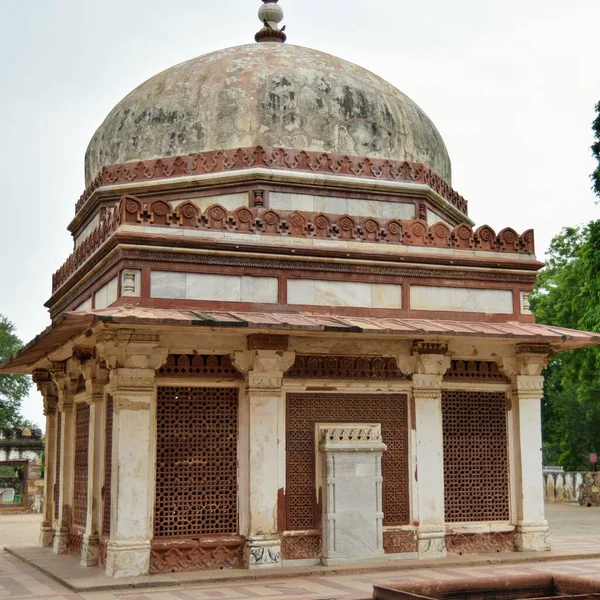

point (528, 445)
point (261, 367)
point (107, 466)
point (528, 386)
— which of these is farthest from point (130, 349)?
point (528, 445)

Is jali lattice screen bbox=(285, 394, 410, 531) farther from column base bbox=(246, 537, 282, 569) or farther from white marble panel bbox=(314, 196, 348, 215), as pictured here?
white marble panel bbox=(314, 196, 348, 215)

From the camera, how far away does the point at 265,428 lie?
38.9 feet

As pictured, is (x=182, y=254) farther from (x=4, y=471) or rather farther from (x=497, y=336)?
(x=4, y=471)

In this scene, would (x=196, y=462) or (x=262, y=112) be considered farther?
(x=262, y=112)

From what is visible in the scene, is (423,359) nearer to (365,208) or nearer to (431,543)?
(431,543)

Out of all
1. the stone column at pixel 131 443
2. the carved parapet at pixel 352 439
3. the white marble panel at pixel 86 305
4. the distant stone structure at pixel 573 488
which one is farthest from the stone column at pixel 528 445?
the distant stone structure at pixel 573 488

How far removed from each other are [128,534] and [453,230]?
594 cm

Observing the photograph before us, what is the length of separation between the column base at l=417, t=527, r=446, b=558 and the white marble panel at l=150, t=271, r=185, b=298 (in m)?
4.41

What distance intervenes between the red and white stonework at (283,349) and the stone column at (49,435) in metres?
1.04

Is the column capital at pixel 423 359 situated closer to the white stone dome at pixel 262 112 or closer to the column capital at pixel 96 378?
the white stone dome at pixel 262 112

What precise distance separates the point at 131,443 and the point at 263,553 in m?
2.11

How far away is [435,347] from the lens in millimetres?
12664

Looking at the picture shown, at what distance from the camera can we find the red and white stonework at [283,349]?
1157 cm

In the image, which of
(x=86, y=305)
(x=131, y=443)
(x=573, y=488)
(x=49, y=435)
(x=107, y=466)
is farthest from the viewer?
(x=573, y=488)
